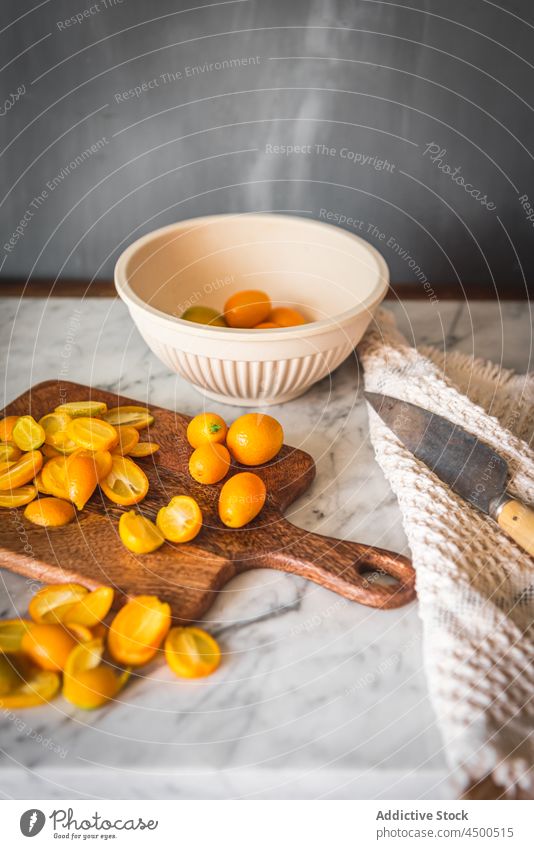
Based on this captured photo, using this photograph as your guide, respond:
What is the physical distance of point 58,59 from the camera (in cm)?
82

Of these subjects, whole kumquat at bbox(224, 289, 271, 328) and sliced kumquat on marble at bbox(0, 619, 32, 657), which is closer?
sliced kumquat on marble at bbox(0, 619, 32, 657)

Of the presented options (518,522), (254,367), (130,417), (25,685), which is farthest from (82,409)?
(518,522)

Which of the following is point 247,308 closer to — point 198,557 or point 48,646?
point 198,557

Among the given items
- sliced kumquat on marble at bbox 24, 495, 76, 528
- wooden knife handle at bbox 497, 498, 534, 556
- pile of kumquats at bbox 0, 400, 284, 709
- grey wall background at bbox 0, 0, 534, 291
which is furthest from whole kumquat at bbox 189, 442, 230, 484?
grey wall background at bbox 0, 0, 534, 291

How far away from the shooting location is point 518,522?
54 centimetres

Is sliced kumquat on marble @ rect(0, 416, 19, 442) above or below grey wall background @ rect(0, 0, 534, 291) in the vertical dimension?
below

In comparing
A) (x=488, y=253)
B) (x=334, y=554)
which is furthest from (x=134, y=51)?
(x=334, y=554)

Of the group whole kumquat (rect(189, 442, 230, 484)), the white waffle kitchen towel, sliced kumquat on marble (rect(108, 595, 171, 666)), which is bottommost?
sliced kumquat on marble (rect(108, 595, 171, 666))

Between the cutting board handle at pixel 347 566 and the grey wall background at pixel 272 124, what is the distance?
1.73 ft

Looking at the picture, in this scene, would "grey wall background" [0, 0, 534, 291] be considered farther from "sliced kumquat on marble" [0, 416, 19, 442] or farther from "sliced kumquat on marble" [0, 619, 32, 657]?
"sliced kumquat on marble" [0, 619, 32, 657]

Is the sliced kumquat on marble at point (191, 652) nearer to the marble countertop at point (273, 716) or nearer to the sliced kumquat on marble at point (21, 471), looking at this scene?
the marble countertop at point (273, 716)

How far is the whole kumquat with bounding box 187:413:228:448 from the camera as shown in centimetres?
62

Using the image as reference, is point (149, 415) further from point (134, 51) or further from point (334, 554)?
point (134, 51)
